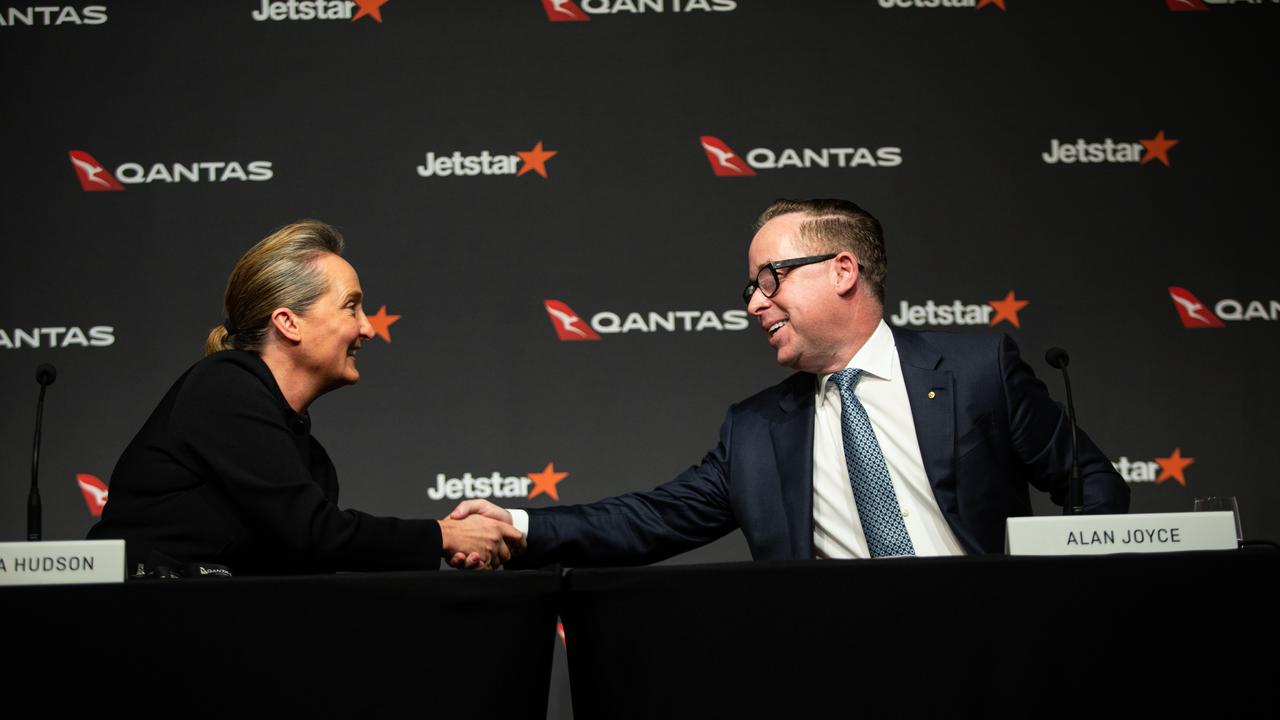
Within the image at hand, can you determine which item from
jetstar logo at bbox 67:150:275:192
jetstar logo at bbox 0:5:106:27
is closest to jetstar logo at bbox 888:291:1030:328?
jetstar logo at bbox 67:150:275:192

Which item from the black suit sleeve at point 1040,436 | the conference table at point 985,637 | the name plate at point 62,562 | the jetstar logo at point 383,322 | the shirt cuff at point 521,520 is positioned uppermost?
the jetstar logo at point 383,322

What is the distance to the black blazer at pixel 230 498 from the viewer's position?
2072 mm

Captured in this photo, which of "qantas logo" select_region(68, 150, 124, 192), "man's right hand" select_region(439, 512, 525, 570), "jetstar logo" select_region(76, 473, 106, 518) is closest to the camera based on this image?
"man's right hand" select_region(439, 512, 525, 570)

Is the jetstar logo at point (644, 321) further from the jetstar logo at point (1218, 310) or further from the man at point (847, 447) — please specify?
the jetstar logo at point (1218, 310)

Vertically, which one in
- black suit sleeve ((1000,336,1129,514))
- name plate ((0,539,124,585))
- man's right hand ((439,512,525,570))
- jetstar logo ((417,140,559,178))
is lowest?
name plate ((0,539,124,585))

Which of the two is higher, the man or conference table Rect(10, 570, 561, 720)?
the man

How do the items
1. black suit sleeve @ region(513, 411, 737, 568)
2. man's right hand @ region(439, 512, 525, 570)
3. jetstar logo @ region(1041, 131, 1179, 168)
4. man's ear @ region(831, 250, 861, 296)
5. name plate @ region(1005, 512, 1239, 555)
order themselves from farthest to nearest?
jetstar logo @ region(1041, 131, 1179, 168), man's ear @ region(831, 250, 861, 296), black suit sleeve @ region(513, 411, 737, 568), man's right hand @ region(439, 512, 525, 570), name plate @ region(1005, 512, 1239, 555)

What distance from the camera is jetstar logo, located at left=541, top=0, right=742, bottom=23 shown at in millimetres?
3871

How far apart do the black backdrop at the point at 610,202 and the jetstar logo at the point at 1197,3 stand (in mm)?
35

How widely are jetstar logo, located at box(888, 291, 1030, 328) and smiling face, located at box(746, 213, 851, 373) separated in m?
1.15

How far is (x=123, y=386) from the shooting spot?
3668mm

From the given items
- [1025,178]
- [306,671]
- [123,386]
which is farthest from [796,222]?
[123,386]

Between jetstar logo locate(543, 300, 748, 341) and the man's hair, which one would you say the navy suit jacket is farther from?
jetstar logo locate(543, 300, 748, 341)

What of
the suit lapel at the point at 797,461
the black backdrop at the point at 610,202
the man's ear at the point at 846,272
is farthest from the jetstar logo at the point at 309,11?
the suit lapel at the point at 797,461
